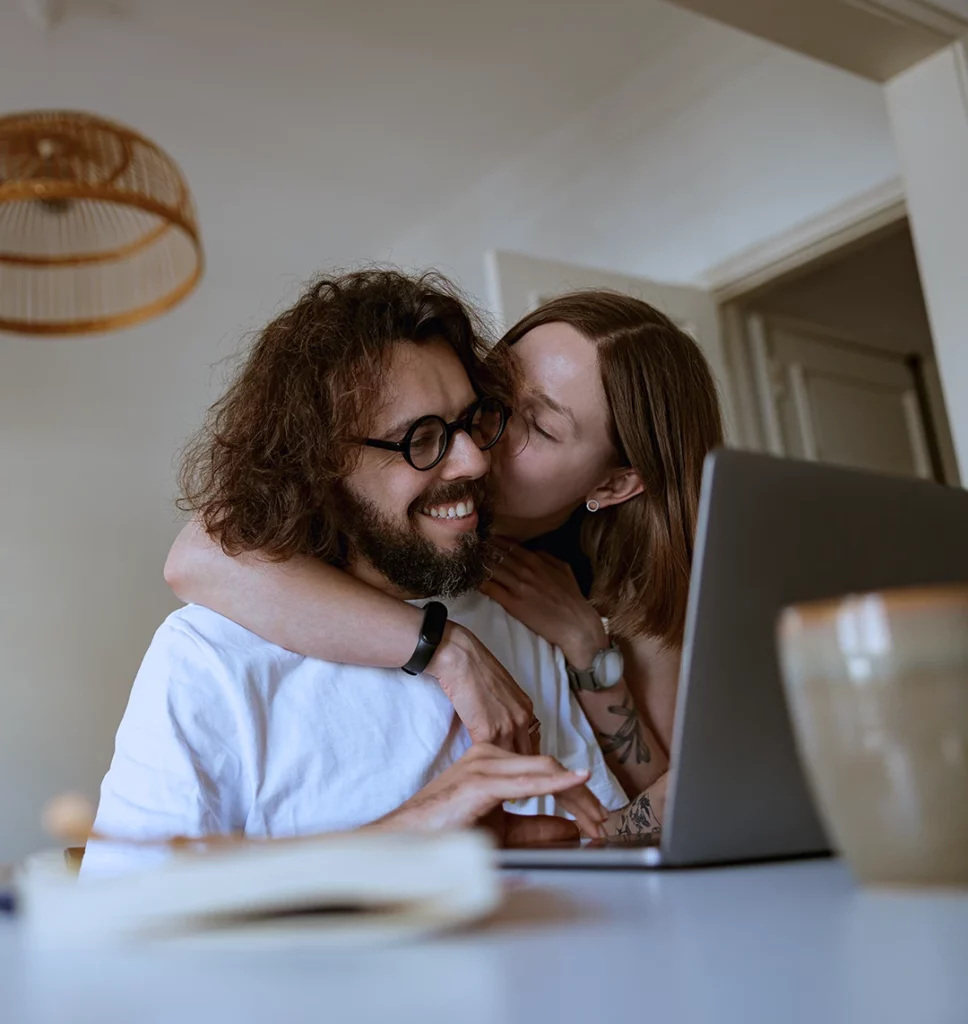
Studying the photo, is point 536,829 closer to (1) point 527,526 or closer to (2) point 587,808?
(2) point 587,808

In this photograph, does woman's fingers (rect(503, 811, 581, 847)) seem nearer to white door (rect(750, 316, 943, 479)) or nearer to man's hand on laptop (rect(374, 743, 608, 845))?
man's hand on laptop (rect(374, 743, 608, 845))

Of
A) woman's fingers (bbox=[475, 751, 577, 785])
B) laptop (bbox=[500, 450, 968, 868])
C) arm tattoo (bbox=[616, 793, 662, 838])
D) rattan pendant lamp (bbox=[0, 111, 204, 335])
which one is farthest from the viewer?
rattan pendant lamp (bbox=[0, 111, 204, 335])

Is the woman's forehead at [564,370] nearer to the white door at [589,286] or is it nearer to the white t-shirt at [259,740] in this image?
the white t-shirt at [259,740]

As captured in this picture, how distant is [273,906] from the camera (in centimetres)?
39

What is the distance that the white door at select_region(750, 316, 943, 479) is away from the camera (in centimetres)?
446

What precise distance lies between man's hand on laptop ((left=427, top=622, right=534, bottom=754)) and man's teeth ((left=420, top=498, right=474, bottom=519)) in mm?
207

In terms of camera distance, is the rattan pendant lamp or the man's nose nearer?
the man's nose

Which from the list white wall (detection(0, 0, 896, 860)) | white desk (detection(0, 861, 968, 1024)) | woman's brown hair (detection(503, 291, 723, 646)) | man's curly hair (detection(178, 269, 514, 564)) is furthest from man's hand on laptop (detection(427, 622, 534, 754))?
white wall (detection(0, 0, 896, 860))

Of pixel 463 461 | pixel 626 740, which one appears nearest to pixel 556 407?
pixel 463 461

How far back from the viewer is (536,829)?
4.48ft

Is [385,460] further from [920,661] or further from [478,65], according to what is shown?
[478,65]

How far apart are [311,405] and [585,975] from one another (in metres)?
1.30

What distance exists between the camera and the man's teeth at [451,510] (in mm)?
1586

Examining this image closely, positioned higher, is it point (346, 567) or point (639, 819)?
point (346, 567)
